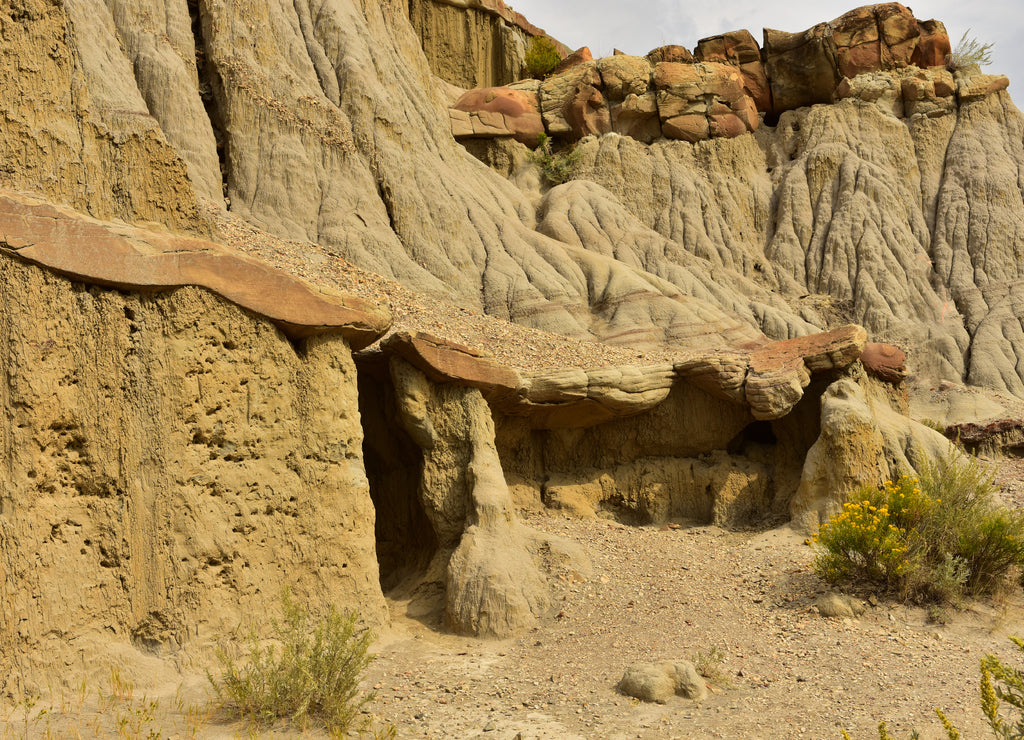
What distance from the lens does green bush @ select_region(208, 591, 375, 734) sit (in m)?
6.57

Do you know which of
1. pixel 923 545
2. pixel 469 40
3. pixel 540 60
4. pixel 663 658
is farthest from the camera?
pixel 540 60

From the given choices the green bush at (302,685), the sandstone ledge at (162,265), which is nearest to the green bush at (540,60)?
the sandstone ledge at (162,265)

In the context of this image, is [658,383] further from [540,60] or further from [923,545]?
[540,60]

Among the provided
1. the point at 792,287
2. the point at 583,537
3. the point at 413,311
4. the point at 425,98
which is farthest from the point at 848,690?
the point at 792,287

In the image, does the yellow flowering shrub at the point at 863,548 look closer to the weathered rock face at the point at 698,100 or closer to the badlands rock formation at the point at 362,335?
the badlands rock formation at the point at 362,335

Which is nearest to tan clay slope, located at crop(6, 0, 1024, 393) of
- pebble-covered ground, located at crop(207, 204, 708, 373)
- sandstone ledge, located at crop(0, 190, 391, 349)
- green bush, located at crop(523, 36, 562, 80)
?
sandstone ledge, located at crop(0, 190, 391, 349)

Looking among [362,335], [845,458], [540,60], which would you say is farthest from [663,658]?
[540,60]

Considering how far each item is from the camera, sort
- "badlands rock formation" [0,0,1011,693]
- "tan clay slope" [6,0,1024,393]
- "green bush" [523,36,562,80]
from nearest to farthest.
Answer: "badlands rock formation" [0,0,1011,693], "tan clay slope" [6,0,1024,393], "green bush" [523,36,562,80]

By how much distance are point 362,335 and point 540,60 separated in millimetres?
26300

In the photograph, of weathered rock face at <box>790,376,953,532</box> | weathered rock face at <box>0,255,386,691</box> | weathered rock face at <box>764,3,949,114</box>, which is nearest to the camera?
weathered rock face at <box>0,255,386,691</box>

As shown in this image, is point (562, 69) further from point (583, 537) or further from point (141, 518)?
point (141, 518)

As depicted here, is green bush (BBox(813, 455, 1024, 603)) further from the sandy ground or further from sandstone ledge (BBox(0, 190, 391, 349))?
sandstone ledge (BBox(0, 190, 391, 349))

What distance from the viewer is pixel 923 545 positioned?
970 cm

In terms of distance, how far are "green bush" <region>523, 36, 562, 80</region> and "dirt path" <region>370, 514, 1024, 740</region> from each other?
2552cm
